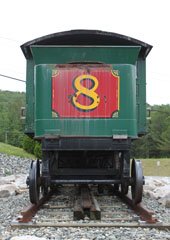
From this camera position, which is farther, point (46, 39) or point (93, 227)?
point (46, 39)

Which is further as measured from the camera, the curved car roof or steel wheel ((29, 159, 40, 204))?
the curved car roof

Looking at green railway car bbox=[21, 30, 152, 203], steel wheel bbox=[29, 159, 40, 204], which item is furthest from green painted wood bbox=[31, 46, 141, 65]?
steel wheel bbox=[29, 159, 40, 204]

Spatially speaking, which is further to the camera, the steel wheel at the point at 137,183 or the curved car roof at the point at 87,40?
the curved car roof at the point at 87,40

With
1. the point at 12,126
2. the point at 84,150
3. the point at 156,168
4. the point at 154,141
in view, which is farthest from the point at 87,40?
the point at 12,126

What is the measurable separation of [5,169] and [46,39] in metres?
12.5

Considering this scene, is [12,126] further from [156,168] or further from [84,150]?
[84,150]

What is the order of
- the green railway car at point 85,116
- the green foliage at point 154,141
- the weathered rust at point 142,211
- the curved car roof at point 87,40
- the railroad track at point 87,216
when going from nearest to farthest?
the railroad track at point 87,216 → the weathered rust at point 142,211 → the green railway car at point 85,116 → the curved car roof at point 87,40 → the green foliage at point 154,141

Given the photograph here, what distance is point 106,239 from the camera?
13.5ft

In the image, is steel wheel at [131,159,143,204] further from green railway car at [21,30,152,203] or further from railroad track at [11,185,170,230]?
railroad track at [11,185,170,230]

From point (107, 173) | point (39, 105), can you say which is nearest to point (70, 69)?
point (39, 105)

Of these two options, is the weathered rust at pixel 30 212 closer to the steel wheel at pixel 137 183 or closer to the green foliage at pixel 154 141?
the steel wheel at pixel 137 183

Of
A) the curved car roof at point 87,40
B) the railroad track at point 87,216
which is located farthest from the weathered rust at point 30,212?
the curved car roof at point 87,40

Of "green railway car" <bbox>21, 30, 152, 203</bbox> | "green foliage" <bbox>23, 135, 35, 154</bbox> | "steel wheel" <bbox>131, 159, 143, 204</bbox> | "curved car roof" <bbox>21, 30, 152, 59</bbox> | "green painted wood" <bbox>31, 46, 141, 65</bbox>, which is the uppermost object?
"curved car roof" <bbox>21, 30, 152, 59</bbox>

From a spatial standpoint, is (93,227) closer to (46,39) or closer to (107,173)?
(107,173)
